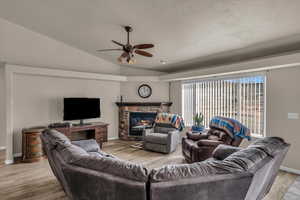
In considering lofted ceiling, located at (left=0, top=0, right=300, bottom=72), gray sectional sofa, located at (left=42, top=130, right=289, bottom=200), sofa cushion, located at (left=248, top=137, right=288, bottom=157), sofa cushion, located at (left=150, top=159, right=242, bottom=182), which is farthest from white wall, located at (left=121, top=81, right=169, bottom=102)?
sofa cushion, located at (left=150, top=159, right=242, bottom=182)

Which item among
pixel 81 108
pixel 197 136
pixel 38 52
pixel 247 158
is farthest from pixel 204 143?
pixel 38 52

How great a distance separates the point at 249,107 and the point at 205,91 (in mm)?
1412

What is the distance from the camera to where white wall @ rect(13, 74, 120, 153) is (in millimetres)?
4008

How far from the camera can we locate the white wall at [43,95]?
13.1ft

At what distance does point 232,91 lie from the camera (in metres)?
4.40

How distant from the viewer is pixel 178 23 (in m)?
2.78

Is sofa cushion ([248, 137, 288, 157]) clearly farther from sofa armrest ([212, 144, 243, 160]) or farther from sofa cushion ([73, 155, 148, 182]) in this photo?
sofa cushion ([73, 155, 148, 182])

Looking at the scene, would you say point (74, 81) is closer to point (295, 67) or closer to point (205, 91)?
point (205, 91)

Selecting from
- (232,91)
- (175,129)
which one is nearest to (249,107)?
(232,91)

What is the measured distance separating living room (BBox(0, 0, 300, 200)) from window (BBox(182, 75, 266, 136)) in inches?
1.2

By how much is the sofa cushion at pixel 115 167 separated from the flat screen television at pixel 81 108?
3440mm

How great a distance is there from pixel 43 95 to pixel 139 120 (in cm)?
306

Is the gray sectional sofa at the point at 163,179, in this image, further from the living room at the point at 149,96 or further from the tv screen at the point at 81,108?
the tv screen at the point at 81,108

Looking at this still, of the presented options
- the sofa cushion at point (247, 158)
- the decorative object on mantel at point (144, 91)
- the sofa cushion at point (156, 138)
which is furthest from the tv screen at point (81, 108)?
the sofa cushion at point (247, 158)
